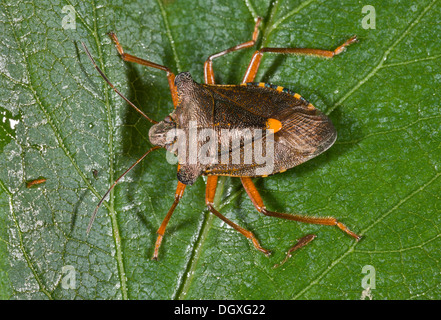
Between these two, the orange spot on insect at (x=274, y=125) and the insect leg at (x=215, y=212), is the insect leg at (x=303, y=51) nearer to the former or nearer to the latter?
the orange spot on insect at (x=274, y=125)

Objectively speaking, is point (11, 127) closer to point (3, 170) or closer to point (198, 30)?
point (3, 170)

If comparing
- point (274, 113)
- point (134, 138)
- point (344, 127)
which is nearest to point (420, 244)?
point (344, 127)

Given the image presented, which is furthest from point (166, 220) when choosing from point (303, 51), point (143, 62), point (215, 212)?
point (303, 51)

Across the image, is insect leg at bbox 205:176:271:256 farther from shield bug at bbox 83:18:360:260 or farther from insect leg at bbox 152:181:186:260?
insect leg at bbox 152:181:186:260

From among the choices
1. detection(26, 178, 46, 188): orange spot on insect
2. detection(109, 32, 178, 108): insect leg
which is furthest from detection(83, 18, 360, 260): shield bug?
detection(26, 178, 46, 188): orange spot on insect

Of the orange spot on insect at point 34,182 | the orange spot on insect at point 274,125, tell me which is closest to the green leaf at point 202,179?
the orange spot on insect at point 34,182

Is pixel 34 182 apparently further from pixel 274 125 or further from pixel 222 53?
pixel 274 125

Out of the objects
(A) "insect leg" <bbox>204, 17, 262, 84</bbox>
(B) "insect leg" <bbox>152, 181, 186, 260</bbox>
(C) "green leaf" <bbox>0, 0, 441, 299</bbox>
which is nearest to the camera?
(C) "green leaf" <bbox>0, 0, 441, 299</bbox>
